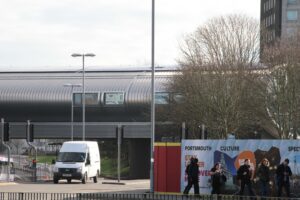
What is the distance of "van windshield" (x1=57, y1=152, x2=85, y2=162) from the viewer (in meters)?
41.5

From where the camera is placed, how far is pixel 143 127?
67375 millimetres

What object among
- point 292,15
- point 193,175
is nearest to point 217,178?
point 193,175

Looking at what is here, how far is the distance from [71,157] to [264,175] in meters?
19.2

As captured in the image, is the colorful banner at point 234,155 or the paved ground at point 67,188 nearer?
the colorful banner at point 234,155

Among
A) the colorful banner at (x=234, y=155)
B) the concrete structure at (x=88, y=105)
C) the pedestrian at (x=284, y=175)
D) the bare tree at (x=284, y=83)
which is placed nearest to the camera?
the pedestrian at (x=284, y=175)

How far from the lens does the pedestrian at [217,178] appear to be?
989 inches

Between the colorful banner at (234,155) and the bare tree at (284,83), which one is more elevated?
the bare tree at (284,83)

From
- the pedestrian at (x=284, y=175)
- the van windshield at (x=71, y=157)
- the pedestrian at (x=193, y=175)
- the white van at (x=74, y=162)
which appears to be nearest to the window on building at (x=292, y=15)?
the white van at (x=74, y=162)

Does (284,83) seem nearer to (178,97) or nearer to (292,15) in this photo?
(178,97)

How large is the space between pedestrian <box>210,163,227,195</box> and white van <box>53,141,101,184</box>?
16461mm

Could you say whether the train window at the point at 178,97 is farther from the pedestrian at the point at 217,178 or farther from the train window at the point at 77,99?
the train window at the point at 77,99

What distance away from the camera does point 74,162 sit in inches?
1624

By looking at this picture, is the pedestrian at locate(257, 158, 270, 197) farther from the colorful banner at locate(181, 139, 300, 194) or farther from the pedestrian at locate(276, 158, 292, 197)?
the pedestrian at locate(276, 158, 292, 197)

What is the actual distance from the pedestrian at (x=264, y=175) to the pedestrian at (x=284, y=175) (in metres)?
0.45
